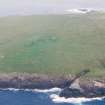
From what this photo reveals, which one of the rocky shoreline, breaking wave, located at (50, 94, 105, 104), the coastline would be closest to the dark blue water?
breaking wave, located at (50, 94, 105, 104)

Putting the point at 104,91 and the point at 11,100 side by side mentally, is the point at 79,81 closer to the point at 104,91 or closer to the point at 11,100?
the point at 104,91

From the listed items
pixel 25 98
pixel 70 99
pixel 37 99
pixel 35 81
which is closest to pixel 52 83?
pixel 35 81


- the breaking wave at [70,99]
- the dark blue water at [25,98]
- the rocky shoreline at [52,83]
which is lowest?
the breaking wave at [70,99]

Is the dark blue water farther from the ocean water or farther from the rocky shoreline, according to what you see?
the rocky shoreline

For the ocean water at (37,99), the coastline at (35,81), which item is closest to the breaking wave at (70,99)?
the ocean water at (37,99)

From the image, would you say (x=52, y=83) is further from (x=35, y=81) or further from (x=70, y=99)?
(x=70, y=99)

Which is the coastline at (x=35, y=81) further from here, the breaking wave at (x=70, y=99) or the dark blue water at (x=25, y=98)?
the breaking wave at (x=70, y=99)

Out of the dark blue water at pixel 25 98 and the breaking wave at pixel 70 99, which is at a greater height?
the dark blue water at pixel 25 98
